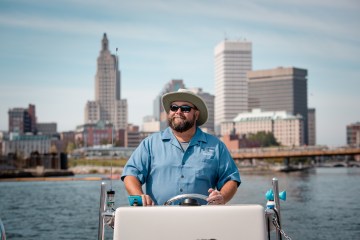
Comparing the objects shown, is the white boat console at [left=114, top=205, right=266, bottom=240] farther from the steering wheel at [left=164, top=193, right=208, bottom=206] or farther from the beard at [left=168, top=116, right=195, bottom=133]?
the beard at [left=168, top=116, right=195, bottom=133]

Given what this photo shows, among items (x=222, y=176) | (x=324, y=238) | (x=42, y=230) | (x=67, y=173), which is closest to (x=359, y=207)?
(x=324, y=238)

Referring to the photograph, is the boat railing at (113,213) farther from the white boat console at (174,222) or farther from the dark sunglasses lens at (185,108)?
the dark sunglasses lens at (185,108)

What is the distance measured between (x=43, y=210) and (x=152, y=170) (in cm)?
3817

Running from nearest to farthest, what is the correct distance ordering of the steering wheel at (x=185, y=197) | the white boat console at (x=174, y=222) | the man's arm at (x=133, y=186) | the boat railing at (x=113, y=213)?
the white boat console at (x=174, y=222), the boat railing at (x=113, y=213), the steering wheel at (x=185, y=197), the man's arm at (x=133, y=186)

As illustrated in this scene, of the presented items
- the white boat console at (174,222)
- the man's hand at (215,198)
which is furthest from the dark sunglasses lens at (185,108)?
the white boat console at (174,222)

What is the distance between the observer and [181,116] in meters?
5.80

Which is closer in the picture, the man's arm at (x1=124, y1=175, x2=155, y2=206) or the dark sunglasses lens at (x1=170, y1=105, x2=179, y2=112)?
the man's arm at (x1=124, y1=175, x2=155, y2=206)

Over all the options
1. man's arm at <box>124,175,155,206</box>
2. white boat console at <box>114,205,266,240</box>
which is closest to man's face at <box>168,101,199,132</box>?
man's arm at <box>124,175,155,206</box>

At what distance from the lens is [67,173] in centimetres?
13312

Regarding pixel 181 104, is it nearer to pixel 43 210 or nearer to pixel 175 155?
pixel 175 155

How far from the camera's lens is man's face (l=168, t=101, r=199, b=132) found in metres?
5.77

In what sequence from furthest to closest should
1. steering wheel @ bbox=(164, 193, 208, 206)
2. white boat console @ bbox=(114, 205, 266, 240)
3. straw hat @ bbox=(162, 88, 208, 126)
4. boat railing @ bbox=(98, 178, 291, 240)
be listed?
straw hat @ bbox=(162, 88, 208, 126) < steering wheel @ bbox=(164, 193, 208, 206) < boat railing @ bbox=(98, 178, 291, 240) < white boat console @ bbox=(114, 205, 266, 240)

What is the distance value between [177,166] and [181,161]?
53mm

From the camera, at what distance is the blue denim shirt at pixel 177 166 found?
221 inches
